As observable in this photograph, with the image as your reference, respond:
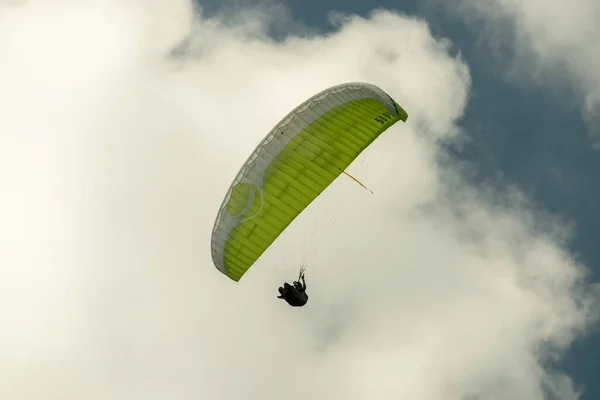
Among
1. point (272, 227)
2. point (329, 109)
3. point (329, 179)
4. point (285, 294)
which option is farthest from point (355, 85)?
point (285, 294)

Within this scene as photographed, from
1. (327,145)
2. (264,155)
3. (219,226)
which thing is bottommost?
(219,226)

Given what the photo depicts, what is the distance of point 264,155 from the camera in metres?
35.6

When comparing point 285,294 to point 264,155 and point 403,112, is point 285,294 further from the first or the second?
point 403,112

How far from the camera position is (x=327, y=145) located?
36938 millimetres

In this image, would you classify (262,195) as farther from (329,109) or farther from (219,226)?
(329,109)

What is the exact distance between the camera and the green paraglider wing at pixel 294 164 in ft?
117

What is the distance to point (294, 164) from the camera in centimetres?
3653

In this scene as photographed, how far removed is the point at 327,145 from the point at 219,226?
19.0 feet

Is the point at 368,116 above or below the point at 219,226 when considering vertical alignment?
above

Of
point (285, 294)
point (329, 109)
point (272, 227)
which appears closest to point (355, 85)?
point (329, 109)

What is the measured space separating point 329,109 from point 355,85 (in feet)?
4.91

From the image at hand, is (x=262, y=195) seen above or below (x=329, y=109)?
below

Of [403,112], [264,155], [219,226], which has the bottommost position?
[219,226]

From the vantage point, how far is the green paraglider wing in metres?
35.8
